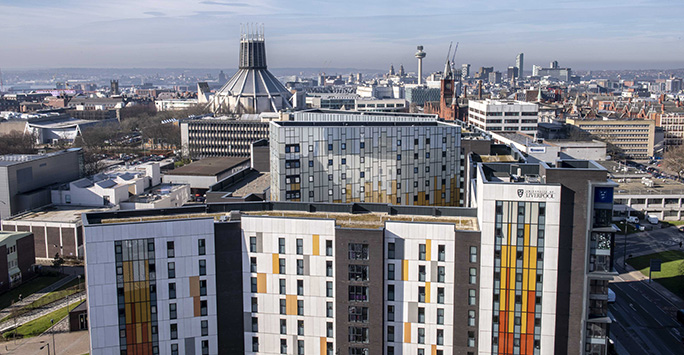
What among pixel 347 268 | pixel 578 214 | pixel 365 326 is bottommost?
pixel 365 326

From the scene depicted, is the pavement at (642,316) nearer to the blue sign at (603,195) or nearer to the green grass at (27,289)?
the blue sign at (603,195)

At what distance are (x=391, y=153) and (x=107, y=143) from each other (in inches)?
5062

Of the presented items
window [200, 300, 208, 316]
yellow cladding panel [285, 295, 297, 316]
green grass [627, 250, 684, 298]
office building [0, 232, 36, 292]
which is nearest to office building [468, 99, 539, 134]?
green grass [627, 250, 684, 298]

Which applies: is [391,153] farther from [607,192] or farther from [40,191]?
[40,191]

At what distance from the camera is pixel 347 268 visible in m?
36.3

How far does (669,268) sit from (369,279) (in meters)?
47.8

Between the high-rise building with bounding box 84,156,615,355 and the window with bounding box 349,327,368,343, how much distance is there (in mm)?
84

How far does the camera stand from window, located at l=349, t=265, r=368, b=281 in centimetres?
3619

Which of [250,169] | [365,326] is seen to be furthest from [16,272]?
[365,326]

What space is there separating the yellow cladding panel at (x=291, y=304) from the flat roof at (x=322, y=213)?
17.3ft

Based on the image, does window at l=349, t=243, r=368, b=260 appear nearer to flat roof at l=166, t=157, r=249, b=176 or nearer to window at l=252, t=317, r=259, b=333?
window at l=252, t=317, r=259, b=333

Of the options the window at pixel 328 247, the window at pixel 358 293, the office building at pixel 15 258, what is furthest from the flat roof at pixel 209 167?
the window at pixel 358 293

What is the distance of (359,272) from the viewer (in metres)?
36.2

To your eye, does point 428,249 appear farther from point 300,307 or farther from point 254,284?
point 254,284
